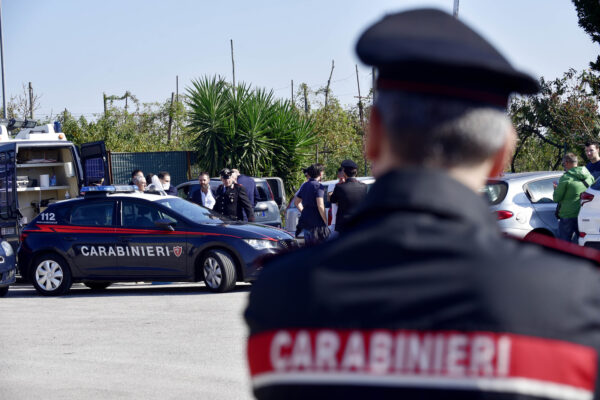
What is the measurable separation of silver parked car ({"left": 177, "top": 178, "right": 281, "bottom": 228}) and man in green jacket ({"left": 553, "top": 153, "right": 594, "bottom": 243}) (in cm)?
653

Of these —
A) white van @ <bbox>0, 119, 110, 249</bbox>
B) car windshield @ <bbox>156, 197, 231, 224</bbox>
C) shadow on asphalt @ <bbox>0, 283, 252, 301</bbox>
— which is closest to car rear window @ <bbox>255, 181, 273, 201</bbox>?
white van @ <bbox>0, 119, 110, 249</bbox>

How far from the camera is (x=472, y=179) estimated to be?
1434 millimetres

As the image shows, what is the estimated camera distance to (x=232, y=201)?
45.5 feet

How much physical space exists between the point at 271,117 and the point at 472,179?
77.3ft

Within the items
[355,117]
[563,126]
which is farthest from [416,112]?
[355,117]

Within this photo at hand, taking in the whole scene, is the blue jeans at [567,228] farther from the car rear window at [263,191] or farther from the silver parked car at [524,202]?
the car rear window at [263,191]

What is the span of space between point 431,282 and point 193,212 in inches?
449

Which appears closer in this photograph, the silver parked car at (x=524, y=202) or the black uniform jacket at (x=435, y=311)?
the black uniform jacket at (x=435, y=311)

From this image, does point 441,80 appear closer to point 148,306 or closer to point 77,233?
point 148,306

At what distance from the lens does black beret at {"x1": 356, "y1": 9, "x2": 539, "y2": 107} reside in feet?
4.49

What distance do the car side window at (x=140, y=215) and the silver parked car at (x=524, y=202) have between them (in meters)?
4.78

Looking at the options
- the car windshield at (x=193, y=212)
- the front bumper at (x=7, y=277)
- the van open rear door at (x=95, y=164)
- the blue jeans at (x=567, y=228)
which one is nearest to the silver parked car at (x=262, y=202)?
the van open rear door at (x=95, y=164)

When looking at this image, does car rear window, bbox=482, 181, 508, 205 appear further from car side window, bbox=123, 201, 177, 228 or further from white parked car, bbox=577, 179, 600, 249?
car side window, bbox=123, 201, 177, 228

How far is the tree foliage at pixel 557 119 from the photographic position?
26297mm
